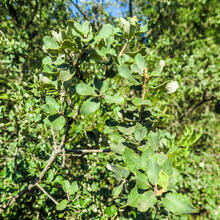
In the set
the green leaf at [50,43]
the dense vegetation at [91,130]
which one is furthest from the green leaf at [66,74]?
the green leaf at [50,43]

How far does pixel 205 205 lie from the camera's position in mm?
2447

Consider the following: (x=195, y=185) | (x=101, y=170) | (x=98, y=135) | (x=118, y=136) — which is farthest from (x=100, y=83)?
(x=195, y=185)

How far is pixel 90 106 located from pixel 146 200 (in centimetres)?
40

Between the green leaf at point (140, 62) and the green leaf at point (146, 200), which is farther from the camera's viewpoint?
the green leaf at point (140, 62)

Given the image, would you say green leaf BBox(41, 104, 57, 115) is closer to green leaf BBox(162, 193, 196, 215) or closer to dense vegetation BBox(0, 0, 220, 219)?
dense vegetation BBox(0, 0, 220, 219)

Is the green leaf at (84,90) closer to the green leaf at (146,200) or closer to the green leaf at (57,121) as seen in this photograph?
the green leaf at (57,121)

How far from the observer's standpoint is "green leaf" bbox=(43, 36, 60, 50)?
750 millimetres

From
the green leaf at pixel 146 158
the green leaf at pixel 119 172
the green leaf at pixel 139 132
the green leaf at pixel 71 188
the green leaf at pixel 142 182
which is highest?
the green leaf at pixel 139 132

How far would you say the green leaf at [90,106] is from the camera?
70 cm

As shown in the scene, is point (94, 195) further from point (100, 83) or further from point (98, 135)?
point (100, 83)

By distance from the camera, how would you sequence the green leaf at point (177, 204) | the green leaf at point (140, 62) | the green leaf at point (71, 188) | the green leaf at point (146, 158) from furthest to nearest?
1. the green leaf at point (71, 188)
2. the green leaf at point (140, 62)
3. the green leaf at point (146, 158)
4. the green leaf at point (177, 204)

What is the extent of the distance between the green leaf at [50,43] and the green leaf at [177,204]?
0.74 m

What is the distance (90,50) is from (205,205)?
8.85ft

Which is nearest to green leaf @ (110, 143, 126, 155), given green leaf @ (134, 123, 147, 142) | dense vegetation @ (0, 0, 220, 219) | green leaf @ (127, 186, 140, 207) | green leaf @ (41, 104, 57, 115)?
dense vegetation @ (0, 0, 220, 219)
